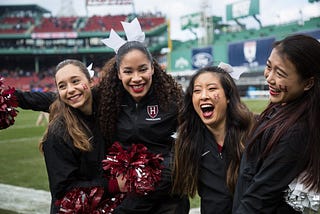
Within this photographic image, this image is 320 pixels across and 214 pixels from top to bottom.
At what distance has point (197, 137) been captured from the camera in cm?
231

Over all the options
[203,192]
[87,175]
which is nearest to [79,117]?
[87,175]

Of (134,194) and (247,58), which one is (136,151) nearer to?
(134,194)

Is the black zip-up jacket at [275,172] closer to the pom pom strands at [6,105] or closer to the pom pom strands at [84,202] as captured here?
the pom pom strands at [84,202]

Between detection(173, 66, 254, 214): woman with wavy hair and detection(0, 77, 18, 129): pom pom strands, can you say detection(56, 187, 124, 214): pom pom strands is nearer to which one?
detection(173, 66, 254, 214): woman with wavy hair

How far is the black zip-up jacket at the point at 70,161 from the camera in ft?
7.81

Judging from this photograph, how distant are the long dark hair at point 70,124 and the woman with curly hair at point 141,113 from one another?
0.45ft

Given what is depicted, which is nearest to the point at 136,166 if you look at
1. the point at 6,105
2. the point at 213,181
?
the point at 213,181

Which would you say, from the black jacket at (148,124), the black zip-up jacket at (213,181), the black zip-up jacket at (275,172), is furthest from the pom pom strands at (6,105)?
the black zip-up jacket at (275,172)

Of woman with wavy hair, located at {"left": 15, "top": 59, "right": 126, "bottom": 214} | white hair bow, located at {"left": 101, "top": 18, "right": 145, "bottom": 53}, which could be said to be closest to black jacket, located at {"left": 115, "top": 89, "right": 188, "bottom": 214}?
woman with wavy hair, located at {"left": 15, "top": 59, "right": 126, "bottom": 214}

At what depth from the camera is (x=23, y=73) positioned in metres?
49.2

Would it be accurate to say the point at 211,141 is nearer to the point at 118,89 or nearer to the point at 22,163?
the point at 118,89

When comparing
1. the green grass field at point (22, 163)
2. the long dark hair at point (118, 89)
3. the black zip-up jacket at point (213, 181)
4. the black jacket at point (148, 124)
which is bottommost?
the green grass field at point (22, 163)

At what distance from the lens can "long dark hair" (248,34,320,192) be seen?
1.50m

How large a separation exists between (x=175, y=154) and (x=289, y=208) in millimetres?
Answer: 868
